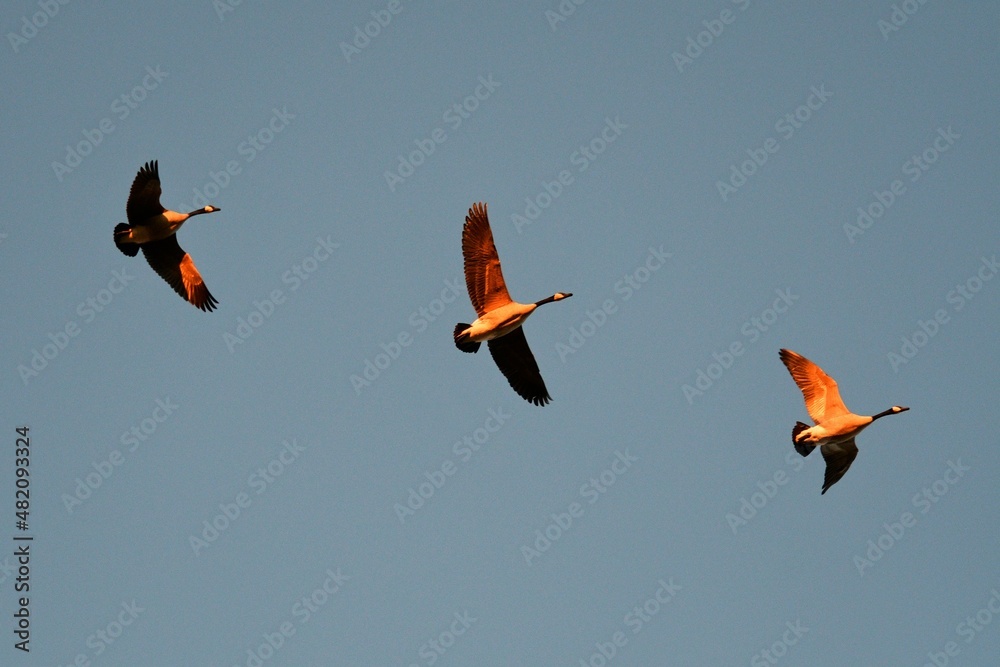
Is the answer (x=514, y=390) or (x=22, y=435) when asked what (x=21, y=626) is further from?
(x=514, y=390)

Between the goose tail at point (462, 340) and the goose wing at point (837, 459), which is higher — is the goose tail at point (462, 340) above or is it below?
below

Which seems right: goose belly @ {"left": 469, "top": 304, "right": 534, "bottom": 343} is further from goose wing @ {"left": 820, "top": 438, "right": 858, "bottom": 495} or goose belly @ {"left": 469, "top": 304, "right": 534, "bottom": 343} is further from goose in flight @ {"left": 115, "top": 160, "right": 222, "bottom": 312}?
goose wing @ {"left": 820, "top": 438, "right": 858, "bottom": 495}

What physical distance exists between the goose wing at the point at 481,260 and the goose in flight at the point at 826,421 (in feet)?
29.5

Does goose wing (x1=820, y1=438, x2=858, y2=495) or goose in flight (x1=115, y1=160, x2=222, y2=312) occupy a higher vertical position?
goose wing (x1=820, y1=438, x2=858, y2=495)

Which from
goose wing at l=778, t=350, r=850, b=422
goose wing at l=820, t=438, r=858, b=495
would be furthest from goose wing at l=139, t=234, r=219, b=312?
goose wing at l=820, t=438, r=858, b=495

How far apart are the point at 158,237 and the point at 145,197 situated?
1.56 meters

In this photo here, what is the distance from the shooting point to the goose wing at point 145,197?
36.2 metres

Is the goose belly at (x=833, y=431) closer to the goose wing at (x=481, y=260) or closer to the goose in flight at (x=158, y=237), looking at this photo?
the goose wing at (x=481, y=260)

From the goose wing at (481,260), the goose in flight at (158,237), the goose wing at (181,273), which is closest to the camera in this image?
the goose wing at (481,260)

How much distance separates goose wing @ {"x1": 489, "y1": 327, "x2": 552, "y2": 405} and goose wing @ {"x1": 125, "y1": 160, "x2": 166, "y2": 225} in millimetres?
10331

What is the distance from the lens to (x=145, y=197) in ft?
121

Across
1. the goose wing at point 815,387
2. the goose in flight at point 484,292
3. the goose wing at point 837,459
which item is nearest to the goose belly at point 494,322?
the goose in flight at point 484,292

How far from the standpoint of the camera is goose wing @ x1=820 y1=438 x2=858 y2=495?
3766cm

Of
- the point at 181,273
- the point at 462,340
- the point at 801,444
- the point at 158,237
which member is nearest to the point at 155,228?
the point at 158,237
